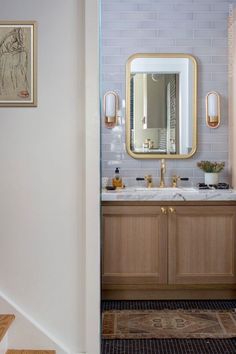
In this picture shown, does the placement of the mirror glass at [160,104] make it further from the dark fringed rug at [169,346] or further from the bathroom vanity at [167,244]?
the dark fringed rug at [169,346]

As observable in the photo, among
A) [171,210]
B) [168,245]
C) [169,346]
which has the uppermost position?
[171,210]

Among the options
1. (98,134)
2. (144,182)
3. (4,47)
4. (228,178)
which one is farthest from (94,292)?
(228,178)

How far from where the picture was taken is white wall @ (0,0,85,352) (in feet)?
8.54

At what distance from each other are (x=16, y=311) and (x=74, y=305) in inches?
11.8

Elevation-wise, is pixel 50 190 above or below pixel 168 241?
above

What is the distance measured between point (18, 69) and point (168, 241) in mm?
1984

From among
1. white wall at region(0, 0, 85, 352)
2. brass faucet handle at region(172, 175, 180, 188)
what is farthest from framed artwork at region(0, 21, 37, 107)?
brass faucet handle at region(172, 175, 180, 188)

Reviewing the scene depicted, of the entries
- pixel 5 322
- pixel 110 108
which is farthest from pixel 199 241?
pixel 5 322

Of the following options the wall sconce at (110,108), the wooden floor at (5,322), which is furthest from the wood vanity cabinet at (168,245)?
the wooden floor at (5,322)

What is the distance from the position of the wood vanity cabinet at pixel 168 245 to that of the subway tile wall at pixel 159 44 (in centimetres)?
64

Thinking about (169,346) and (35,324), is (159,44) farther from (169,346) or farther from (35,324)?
(35,324)

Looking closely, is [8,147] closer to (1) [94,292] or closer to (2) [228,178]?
(1) [94,292]

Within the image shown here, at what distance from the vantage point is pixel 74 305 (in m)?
2.63

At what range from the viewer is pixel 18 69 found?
2590 millimetres
